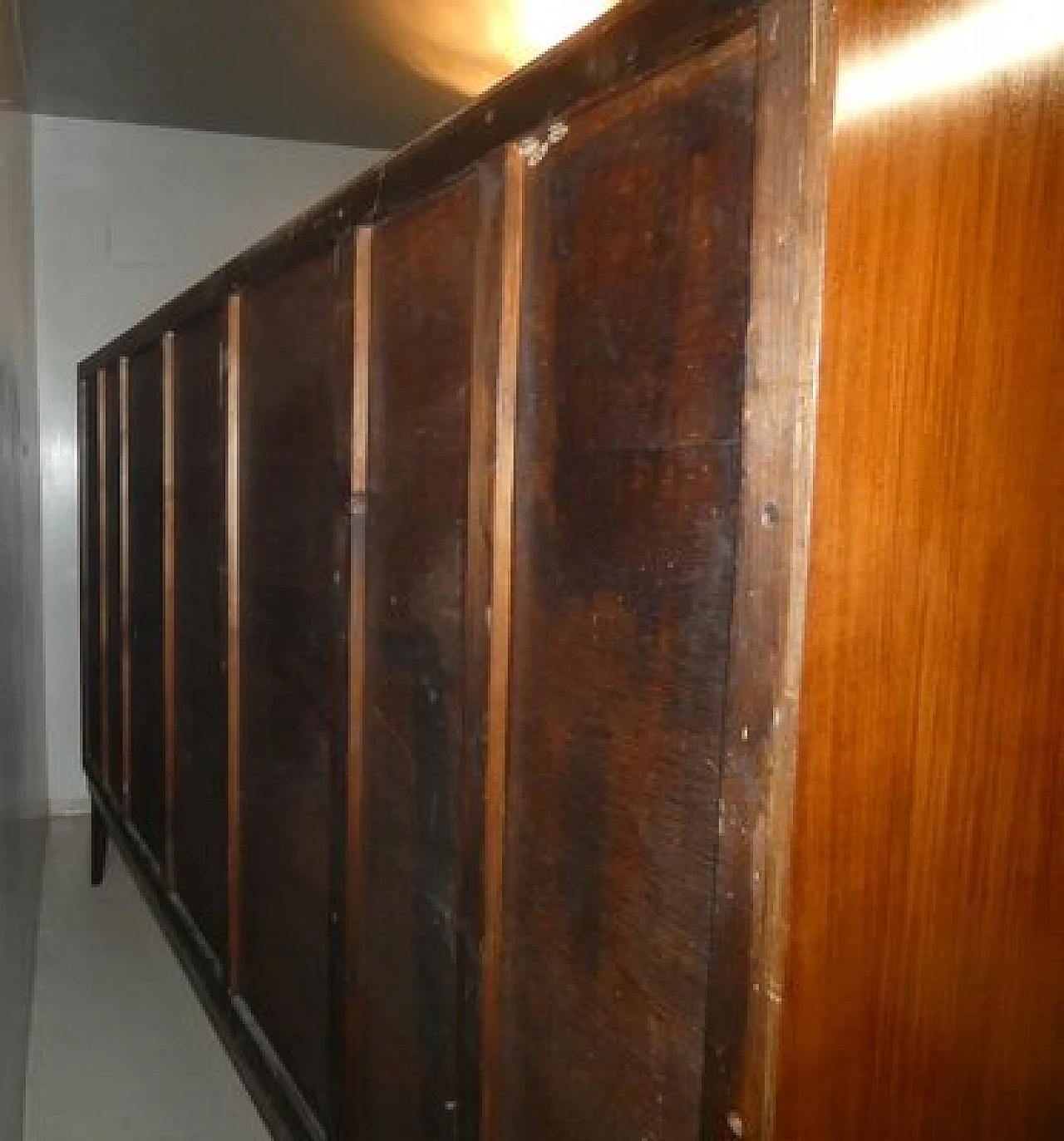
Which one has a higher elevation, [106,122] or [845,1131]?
[106,122]

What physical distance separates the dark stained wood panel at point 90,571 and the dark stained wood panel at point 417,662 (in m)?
2.23

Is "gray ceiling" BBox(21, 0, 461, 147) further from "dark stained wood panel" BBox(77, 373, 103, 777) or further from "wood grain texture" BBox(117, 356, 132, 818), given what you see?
"wood grain texture" BBox(117, 356, 132, 818)

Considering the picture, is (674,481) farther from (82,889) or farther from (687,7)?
(82,889)

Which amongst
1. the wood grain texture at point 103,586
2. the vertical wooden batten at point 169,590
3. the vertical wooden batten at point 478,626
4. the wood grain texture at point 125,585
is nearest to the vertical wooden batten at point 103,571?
the wood grain texture at point 103,586

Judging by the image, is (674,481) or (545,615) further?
(545,615)

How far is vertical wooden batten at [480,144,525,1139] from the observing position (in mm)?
866

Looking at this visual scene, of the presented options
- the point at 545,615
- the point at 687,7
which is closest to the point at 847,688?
the point at 545,615

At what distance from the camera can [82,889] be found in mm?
3234

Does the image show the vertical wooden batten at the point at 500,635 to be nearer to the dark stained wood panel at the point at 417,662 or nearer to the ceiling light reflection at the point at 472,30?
the dark stained wood panel at the point at 417,662

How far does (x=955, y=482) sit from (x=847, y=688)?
175 millimetres

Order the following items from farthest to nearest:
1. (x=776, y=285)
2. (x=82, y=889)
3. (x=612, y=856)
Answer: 1. (x=82, y=889)
2. (x=612, y=856)
3. (x=776, y=285)

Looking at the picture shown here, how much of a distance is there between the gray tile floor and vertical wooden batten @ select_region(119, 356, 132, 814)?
48cm

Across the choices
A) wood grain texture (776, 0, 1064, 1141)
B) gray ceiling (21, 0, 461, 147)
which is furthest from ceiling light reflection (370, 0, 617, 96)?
wood grain texture (776, 0, 1064, 1141)

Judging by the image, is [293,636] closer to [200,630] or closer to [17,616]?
[200,630]
